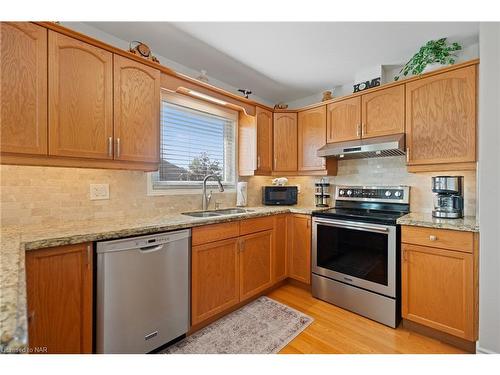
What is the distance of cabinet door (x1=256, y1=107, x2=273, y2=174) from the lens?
2.80 m

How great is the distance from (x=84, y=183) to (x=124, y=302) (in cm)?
92

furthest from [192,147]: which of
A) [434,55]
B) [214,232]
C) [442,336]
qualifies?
[442,336]

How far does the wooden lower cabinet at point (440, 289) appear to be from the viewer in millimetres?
1590

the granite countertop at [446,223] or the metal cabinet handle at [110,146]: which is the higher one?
the metal cabinet handle at [110,146]

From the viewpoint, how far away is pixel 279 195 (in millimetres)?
2969

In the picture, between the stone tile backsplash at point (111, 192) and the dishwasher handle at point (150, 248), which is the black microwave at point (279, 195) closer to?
the stone tile backsplash at point (111, 192)

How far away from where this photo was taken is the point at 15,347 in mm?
466

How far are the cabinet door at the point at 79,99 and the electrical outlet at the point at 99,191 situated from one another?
1.06 ft

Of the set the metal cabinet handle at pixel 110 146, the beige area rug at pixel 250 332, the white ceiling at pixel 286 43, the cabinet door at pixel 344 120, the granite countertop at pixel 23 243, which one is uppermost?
the white ceiling at pixel 286 43

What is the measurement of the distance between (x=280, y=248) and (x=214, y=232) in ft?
3.12

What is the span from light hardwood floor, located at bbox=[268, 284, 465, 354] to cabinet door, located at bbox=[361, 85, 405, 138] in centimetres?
171

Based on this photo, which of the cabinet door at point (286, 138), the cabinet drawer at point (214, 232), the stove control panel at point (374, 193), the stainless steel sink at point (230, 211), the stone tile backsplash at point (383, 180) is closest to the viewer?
the cabinet drawer at point (214, 232)

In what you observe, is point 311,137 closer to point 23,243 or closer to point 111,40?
point 111,40

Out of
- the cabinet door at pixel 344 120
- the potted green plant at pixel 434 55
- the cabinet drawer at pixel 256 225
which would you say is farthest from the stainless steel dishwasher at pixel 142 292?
the potted green plant at pixel 434 55
